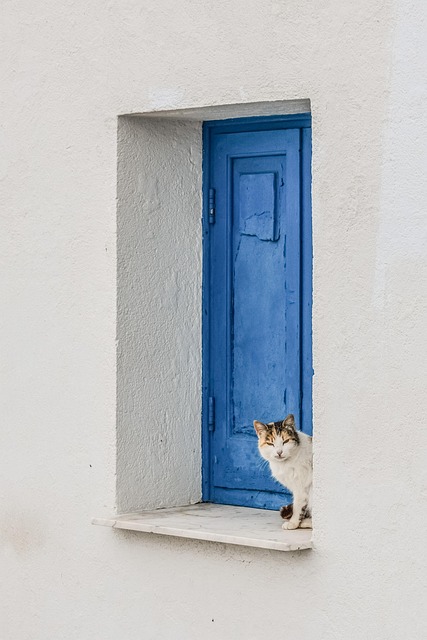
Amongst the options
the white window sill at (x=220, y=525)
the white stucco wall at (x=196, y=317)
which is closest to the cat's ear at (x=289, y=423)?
the white stucco wall at (x=196, y=317)

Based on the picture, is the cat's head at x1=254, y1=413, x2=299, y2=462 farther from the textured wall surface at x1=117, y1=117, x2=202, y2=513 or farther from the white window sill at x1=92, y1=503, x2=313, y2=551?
the textured wall surface at x1=117, y1=117, x2=202, y2=513

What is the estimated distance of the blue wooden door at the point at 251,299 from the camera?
5.96 m

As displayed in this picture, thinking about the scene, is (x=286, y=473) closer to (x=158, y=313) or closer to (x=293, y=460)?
(x=293, y=460)

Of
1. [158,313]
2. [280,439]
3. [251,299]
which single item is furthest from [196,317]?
[280,439]

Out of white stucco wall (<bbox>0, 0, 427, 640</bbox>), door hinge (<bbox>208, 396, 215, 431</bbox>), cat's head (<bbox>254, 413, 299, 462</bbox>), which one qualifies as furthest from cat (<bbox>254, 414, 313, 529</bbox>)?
door hinge (<bbox>208, 396, 215, 431</bbox>)

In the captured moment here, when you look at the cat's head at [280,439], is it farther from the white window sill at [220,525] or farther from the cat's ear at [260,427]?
the white window sill at [220,525]

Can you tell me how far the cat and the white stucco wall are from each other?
0.25 metres

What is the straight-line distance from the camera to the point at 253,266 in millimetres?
6102

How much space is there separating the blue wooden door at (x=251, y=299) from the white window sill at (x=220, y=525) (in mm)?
172

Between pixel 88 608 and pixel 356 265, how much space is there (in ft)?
6.87

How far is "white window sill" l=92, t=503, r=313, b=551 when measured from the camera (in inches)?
214

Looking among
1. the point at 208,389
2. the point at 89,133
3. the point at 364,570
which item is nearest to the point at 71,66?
the point at 89,133

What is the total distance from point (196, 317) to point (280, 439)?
0.93m

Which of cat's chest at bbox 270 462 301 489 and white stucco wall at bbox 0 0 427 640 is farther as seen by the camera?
cat's chest at bbox 270 462 301 489
